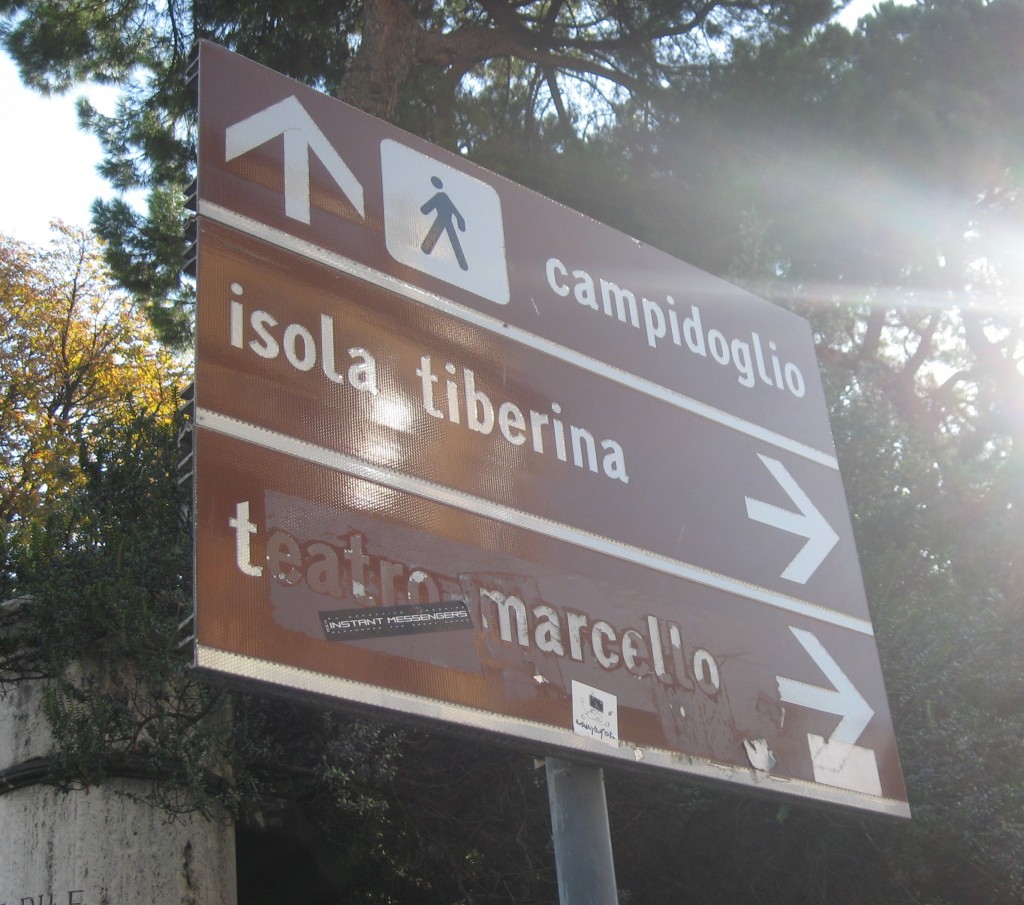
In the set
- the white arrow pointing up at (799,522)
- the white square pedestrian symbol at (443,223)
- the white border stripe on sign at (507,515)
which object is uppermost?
the white square pedestrian symbol at (443,223)

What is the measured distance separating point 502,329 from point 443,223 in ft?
1.12

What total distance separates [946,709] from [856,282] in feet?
20.7

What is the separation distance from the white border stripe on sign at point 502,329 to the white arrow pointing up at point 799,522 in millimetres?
134

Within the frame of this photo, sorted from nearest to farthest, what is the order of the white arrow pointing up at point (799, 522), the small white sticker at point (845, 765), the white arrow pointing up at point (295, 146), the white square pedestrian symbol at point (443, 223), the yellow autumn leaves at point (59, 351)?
the white arrow pointing up at point (295, 146) → the white square pedestrian symbol at point (443, 223) → the small white sticker at point (845, 765) → the white arrow pointing up at point (799, 522) → the yellow autumn leaves at point (59, 351)

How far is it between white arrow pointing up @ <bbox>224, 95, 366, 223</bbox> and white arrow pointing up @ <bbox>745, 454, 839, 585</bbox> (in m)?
1.59

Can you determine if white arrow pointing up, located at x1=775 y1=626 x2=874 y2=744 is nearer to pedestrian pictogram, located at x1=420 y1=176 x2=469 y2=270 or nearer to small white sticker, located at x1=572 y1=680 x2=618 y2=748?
small white sticker, located at x1=572 y1=680 x2=618 y2=748

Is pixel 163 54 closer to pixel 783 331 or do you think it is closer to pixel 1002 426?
pixel 783 331

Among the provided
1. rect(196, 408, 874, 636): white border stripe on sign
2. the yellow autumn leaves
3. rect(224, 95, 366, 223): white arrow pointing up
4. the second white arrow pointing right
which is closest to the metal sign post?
rect(196, 408, 874, 636): white border stripe on sign

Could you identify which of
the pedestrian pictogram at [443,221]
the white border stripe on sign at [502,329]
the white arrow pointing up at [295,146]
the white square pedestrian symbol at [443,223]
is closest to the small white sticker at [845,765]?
the white border stripe on sign at [502,329]

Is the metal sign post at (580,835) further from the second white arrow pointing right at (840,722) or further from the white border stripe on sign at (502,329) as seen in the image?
the white border stripe on sign at (502,329)

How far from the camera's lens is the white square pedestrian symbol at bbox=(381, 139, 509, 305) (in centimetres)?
342

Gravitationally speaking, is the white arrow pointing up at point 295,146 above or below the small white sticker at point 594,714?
above

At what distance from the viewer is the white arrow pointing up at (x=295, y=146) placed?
3.16 m

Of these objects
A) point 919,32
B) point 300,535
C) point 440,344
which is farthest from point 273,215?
point 919,32
